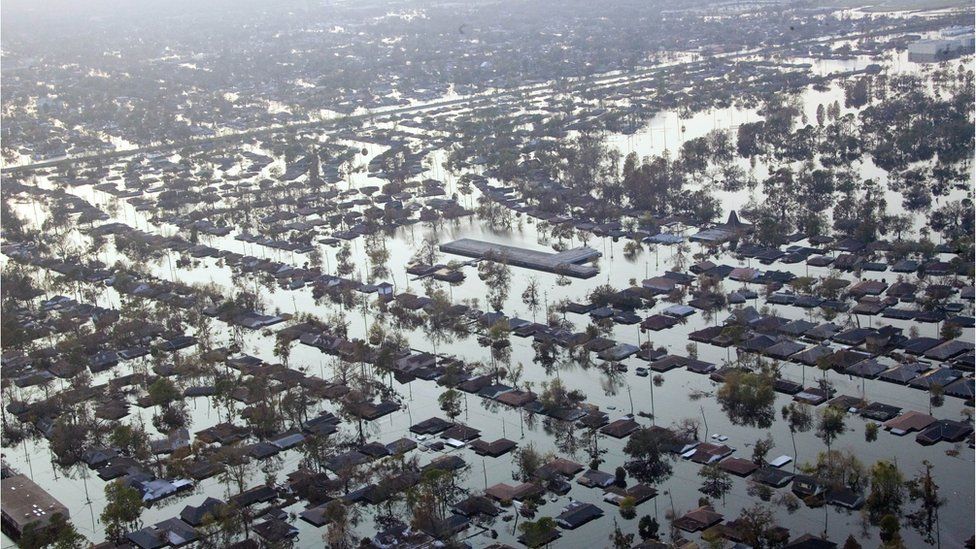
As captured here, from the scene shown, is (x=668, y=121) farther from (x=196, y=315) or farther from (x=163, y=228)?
(x=196, y=315)

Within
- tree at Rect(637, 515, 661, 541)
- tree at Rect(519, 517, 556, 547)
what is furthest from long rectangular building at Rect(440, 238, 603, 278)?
tree at Rect(519, 517, 556, 547)

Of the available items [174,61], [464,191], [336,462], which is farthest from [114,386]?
[174,61]

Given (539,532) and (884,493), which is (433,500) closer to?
(539,532)

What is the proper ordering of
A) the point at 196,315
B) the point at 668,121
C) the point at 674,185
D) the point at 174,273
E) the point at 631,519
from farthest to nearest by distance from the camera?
1. the point at 668,121
2. the point at 674,185
3. the point at 174,273
4. the point at 196,315
5. the point at 631,519

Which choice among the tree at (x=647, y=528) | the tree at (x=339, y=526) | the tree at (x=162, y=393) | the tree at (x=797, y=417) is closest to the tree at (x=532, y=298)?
the tree at (x=797, y=417)

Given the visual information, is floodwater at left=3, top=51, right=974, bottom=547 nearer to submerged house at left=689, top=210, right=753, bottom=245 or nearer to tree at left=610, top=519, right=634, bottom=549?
tree at left=610, top=519, right=634, bottom=549

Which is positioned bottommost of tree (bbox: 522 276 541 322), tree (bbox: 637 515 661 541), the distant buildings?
the distant buildings

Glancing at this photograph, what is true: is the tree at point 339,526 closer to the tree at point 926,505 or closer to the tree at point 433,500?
the tree at point 433,500
